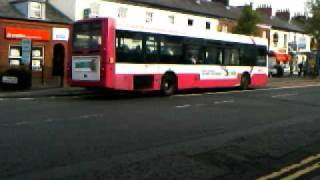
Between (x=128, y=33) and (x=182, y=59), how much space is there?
3892 mm

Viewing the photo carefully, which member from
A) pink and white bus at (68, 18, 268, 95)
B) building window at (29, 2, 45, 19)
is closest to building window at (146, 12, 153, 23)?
building window at (29, 2, 45, 19)

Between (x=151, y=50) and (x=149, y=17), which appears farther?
(x=149, y=17)

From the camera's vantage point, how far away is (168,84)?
79.4ft

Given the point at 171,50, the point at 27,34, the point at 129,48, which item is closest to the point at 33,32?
the point at 27,34

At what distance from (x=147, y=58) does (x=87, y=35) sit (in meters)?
2.49

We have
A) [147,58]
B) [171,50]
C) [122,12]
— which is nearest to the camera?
[147,58]

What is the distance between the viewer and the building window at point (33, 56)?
35812 millimetres

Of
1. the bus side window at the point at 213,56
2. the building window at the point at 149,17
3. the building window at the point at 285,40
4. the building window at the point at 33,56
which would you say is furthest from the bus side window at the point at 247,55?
the building window at the point at 285,40

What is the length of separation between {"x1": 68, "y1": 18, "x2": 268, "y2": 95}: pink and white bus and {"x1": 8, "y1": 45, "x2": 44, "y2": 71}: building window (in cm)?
1351

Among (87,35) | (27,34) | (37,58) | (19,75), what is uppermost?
(27,34)

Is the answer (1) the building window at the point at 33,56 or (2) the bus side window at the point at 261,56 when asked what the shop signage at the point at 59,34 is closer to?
(1) the building window at the point at 33,56

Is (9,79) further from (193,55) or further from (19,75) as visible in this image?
(193,55)

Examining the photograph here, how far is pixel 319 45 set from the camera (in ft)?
202

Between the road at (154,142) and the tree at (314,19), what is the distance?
44.5m
